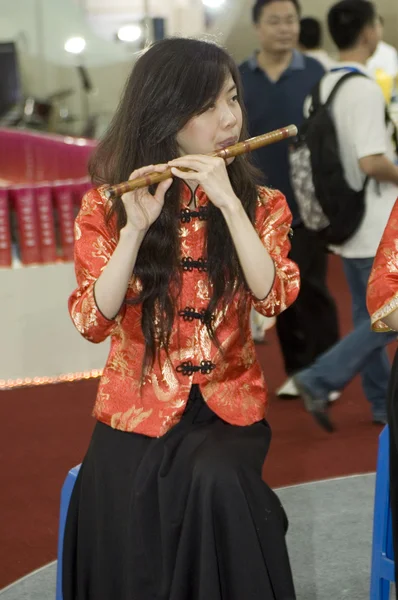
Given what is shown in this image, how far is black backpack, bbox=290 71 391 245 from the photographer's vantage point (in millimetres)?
3219

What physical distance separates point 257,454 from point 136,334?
32cm

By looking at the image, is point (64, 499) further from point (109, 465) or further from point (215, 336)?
point (215, 336)

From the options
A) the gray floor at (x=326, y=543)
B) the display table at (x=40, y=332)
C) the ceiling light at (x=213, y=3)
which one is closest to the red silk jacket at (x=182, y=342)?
the gray floor at (x=326, y=543)

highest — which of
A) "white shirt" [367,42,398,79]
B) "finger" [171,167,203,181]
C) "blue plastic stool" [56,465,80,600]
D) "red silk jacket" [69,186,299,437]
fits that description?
"finger" [171,167,203,181]

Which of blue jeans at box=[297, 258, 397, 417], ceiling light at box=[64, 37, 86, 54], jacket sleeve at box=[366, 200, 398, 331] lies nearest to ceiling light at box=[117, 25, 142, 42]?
ceiling light at box=[64, 37, 86, 54]

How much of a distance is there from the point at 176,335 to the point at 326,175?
5.02 ft

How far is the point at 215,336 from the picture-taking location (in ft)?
6.08

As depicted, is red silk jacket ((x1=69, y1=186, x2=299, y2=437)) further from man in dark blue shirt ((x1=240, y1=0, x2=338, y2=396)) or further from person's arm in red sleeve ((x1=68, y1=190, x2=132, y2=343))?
man in dark blue shirt ((x1=240, y1=0, x2=338, y2=396))

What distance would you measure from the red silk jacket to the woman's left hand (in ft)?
0.52

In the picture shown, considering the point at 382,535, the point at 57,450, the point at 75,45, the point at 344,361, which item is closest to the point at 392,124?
the point at 344,361

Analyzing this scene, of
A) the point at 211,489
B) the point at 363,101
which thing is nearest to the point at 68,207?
the point at 363,101

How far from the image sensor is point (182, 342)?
6.11ft

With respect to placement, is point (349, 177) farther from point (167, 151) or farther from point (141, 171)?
point (141, 171)

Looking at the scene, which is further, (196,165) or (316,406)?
(316,406)
